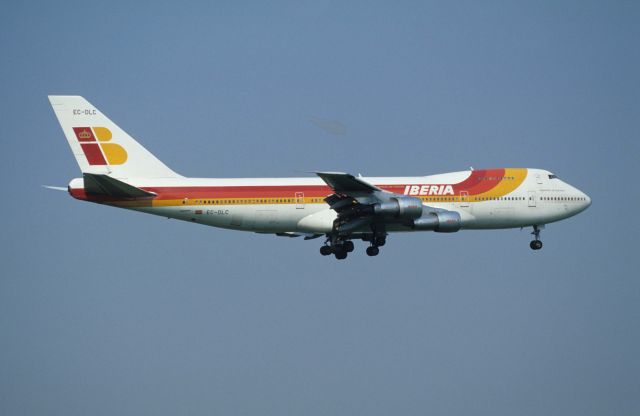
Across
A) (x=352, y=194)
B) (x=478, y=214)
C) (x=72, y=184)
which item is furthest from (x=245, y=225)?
(x=478, y=214)

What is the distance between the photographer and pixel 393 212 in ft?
201

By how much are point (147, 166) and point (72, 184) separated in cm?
664

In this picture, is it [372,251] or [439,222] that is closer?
[439,222]

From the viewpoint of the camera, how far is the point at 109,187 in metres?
60.1

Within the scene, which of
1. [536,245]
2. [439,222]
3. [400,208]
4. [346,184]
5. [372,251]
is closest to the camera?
[346,184]

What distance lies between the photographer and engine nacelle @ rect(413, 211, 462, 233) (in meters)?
63.5

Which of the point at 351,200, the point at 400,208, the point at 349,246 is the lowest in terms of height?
the point at 349,246

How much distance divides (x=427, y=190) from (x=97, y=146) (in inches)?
902

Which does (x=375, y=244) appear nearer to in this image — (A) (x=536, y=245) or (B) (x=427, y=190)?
(B) (x=427, y=190)

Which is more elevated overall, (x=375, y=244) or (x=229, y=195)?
(x=229, y=195)

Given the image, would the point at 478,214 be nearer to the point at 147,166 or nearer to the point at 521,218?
the point at 521,218

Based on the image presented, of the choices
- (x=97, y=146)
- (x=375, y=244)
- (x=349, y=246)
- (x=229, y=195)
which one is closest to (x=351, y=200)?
(x=375, y=244)

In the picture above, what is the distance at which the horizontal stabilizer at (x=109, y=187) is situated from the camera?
59.2 metres

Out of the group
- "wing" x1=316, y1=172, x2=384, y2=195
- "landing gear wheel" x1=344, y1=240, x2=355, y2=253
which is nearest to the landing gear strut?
"landing gear wheel" x1=344, y1=240, x2=355, y2=253
